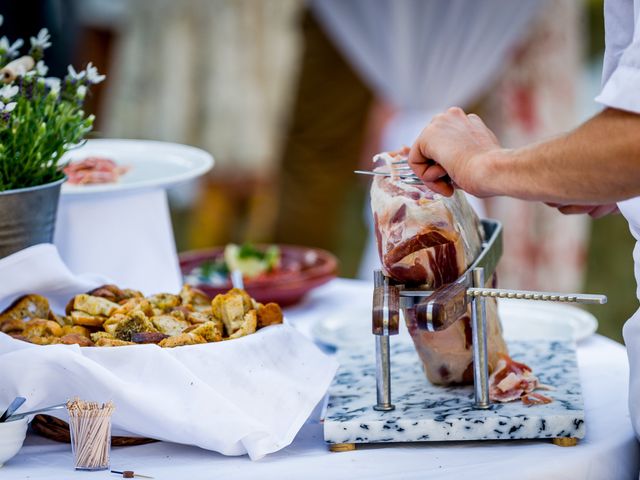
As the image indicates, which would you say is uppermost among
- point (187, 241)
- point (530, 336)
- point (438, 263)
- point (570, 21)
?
point (570, 21)

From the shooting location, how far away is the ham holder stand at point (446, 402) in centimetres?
127

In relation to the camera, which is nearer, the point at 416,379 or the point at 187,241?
the point at 416,379

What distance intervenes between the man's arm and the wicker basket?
56cm

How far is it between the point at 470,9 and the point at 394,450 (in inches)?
105

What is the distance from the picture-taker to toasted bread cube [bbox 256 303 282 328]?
1457mm

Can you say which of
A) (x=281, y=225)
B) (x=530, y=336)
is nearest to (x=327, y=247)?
(x=281, y=225)

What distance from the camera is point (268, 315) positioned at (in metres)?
1.46

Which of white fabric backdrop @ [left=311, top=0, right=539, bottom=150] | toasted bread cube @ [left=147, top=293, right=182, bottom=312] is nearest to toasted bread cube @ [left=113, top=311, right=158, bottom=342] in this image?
toasted bread cube @ [left=147, top=293, right=182, bottom=312]

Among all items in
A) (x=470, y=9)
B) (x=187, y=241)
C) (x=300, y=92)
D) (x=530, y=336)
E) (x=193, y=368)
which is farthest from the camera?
(x=187, y=241)

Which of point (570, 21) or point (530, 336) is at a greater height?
point (570, 21)

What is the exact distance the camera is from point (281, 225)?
4.67m

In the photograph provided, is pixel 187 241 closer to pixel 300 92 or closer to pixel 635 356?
pixel 300 92

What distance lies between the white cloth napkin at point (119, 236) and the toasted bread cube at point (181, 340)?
478mm

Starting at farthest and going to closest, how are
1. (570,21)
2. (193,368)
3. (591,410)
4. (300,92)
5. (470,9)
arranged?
(300,92)
(570,21)
(470,9)
(591,410)
(193,368)
